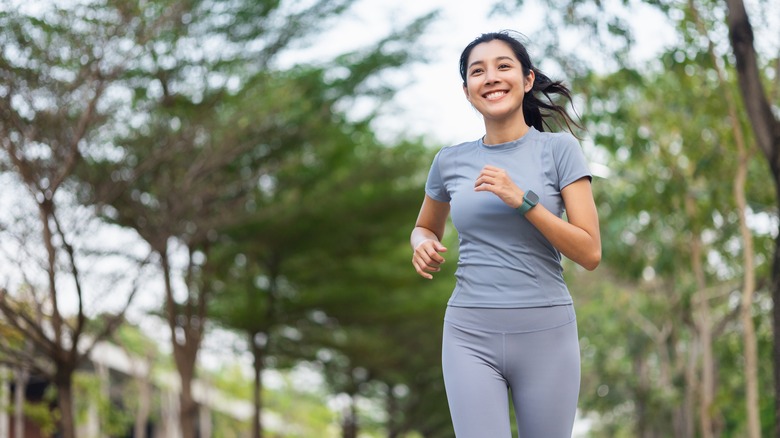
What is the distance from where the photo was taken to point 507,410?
266cm

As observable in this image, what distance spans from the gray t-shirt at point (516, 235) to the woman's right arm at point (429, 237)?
3.3 inches

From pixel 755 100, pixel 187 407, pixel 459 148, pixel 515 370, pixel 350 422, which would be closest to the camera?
pixel 515 370

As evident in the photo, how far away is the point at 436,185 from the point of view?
2996 millimetres

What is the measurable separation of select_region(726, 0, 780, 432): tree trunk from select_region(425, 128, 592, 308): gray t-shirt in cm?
603

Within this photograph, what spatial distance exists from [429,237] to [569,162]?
0.48 metres

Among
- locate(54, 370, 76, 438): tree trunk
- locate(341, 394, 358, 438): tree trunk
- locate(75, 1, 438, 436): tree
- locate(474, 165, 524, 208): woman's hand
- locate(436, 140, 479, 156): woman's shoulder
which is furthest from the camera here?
locate(341, 394, 358, 438): tree trunk

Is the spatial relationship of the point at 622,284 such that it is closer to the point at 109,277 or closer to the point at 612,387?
the point at 612,387

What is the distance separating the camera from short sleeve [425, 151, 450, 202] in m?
2.96

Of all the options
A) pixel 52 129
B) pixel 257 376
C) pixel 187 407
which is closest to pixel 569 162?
pixel 52 129

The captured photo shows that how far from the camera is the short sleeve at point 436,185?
2.96 meters

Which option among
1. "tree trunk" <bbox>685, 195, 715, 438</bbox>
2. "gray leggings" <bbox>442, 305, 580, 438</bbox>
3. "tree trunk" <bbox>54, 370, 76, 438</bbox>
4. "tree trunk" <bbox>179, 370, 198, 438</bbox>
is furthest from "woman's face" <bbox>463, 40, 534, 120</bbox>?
"tree trunk" <bbox>685, 195, 715, 438</bbox>

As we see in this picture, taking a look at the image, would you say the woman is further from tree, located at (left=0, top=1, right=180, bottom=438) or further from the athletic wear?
tree, located at (left=0, top=1, right=180, bottom=438)

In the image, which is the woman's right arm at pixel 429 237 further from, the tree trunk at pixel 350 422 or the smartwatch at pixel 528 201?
the tree trunk at pixel 350 422

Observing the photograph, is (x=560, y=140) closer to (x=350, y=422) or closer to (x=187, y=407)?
(x=187, y=407)
